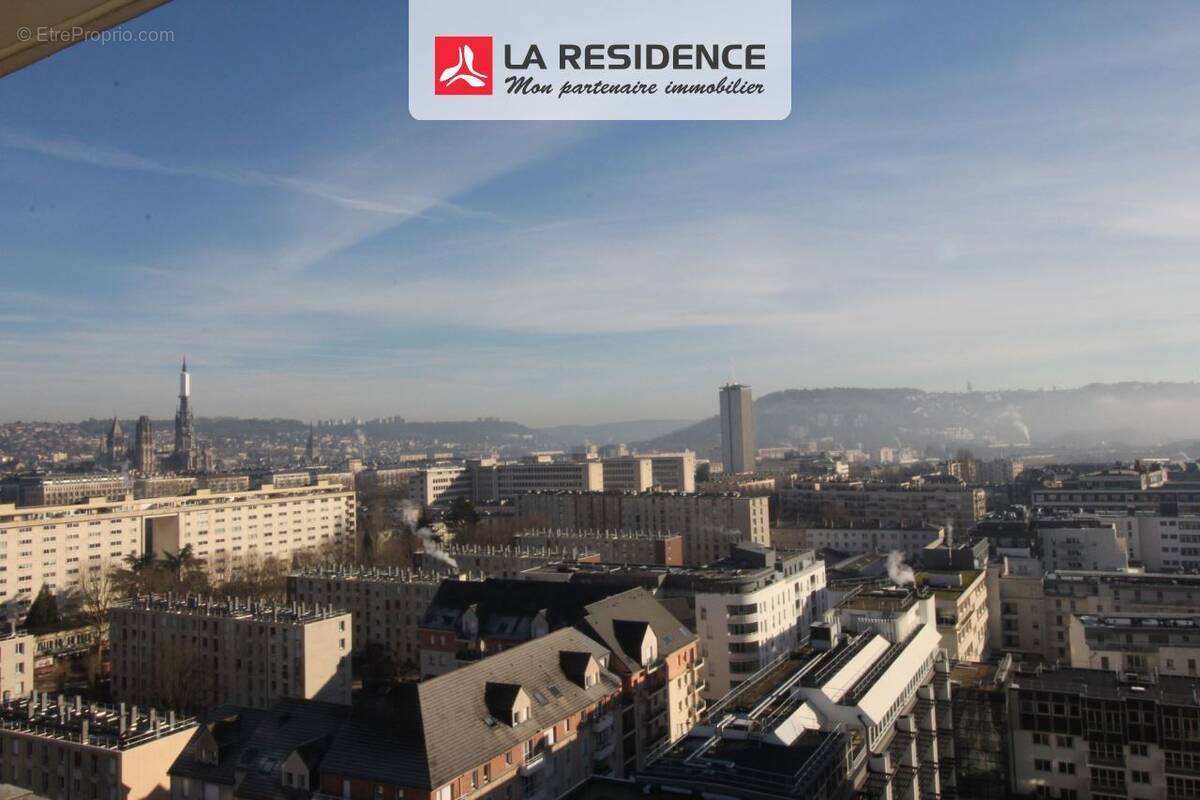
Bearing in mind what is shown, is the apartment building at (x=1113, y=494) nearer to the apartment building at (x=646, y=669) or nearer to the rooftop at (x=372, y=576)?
the rooftop at (x=372, y=576)

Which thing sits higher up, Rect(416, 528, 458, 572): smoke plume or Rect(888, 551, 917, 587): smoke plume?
Rect(888, 551, 917, 587): smoke plume

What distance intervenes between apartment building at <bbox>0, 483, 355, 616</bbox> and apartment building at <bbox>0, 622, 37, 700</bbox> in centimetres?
395

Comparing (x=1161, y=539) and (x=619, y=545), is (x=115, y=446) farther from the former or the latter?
(x=1161, y=539)

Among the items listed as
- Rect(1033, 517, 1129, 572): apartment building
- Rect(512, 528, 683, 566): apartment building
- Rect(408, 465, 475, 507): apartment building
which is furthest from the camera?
Rect(408, 465, 475, 507): apartment building

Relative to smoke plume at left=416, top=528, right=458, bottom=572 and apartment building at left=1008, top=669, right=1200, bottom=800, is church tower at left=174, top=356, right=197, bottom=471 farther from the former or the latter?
apartment building at left=1008, top=669, right=1200, bottom=800

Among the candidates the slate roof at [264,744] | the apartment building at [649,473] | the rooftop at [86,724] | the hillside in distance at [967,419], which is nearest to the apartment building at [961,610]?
the slate roof at [264,744]

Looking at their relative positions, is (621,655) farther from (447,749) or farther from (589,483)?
(589,483)

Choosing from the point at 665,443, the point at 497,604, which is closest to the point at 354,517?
the point at 497,604

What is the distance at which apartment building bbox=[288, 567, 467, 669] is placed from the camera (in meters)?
9.86

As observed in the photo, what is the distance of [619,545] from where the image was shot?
13.4 m

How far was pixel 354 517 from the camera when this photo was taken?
19.5 m

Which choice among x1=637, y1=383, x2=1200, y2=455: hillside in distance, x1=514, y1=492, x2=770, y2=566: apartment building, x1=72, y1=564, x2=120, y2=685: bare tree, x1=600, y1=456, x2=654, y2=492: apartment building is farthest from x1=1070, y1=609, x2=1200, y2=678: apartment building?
x1=637, y1=383, x2=1200, y2=455: hillside in distance

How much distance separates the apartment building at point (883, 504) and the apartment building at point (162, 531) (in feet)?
32.8

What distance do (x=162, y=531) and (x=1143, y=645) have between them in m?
14.0
